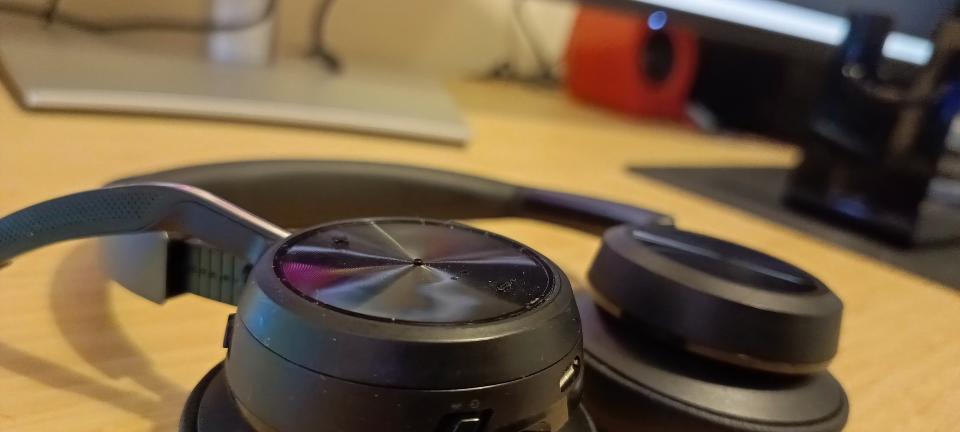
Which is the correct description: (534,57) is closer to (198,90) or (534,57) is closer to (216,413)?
(198,90)

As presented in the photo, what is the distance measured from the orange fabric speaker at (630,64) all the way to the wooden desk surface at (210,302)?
8.1 inches

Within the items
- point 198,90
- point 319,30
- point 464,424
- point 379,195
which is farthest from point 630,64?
point 464,424

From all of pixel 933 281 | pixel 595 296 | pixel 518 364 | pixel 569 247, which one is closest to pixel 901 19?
pixel 933 281

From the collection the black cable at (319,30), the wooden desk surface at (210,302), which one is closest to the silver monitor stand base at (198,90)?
the wooden desk surface at (210,302)

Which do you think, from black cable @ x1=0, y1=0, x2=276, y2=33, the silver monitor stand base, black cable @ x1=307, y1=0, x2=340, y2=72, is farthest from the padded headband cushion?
black cable @ x1=307, y1=0, x2=340, y2=72

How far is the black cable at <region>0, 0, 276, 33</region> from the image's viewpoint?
2.57 feet

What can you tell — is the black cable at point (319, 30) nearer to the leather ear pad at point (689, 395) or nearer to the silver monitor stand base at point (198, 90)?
the silver monitor stand base at point (198, 90)

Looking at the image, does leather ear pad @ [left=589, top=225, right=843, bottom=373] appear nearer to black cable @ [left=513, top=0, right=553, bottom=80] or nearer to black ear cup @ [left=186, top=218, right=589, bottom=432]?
black ear cup @ [left=186, top=218, right=589, bottom=432]

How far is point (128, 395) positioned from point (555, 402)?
156 mm

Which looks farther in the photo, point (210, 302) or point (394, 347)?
point (210, 302)

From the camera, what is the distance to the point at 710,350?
0.28 metres

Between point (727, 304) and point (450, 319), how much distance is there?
117 mm

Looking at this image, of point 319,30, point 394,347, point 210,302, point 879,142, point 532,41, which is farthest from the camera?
point 532,41

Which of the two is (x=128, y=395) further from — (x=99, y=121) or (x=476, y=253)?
(x=99, y=121)
